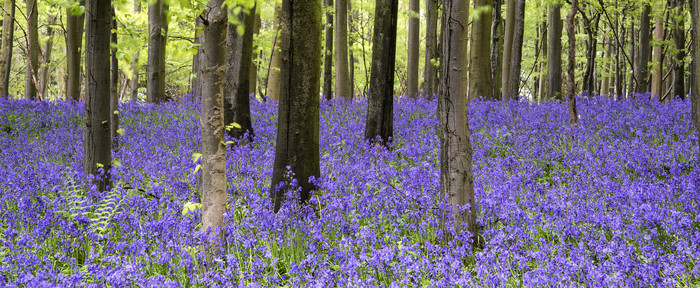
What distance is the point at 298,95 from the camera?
18.0ft

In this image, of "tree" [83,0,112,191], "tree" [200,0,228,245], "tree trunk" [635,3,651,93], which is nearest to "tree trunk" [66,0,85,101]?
"tree" [83,0,112,191]

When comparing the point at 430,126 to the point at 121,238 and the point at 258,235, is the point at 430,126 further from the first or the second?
the point at 121,238

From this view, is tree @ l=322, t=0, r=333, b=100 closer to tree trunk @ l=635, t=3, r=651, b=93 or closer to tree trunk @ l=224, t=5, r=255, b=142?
tree trunk @ l=224, t=5, r=255, b=142

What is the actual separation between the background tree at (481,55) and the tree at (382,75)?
3.29 metres

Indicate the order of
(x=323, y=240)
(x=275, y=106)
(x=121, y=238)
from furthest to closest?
(x=275, y=106) → (x=121, y=238) → (x=323, y=240)

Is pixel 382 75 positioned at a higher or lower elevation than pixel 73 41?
lower

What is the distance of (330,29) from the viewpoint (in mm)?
17094

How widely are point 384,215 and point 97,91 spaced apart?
12.0 feet

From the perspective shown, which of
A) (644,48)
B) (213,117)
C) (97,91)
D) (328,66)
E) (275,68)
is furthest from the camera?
(275,68)

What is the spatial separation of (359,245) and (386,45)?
481 centimetres

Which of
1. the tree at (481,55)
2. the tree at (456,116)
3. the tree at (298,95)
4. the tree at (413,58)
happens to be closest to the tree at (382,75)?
the tree at (298,95)

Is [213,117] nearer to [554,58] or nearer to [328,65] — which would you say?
[554,58]

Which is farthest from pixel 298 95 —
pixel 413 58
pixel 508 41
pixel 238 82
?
pixel 508 41

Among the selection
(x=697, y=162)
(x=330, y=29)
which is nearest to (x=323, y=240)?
(x=697, y=162)
